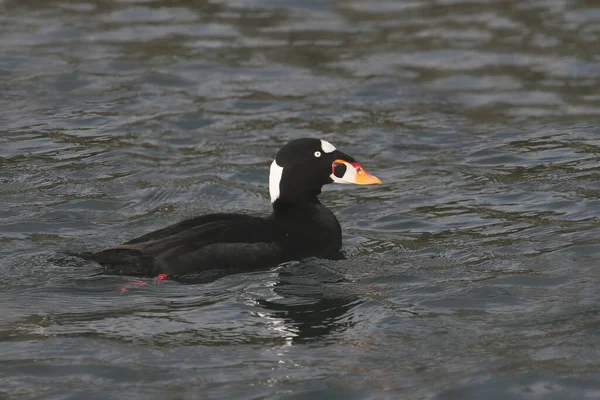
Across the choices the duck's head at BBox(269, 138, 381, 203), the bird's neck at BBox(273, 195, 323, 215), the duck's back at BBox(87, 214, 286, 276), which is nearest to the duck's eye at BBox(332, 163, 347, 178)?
the duck's head at BBox(269, 138, 381, 203)

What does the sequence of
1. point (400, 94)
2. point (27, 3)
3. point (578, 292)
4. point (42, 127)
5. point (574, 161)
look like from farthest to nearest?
point (27, 3)
point (400, 94)
point (42, 127)
point (574, 161)
point (578, 292)

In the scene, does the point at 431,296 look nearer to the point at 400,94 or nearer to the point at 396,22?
the point at 400,94

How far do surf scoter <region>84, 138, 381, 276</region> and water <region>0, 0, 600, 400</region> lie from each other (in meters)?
0.19

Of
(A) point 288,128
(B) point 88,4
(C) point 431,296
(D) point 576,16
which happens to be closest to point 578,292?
(C) point 431,296

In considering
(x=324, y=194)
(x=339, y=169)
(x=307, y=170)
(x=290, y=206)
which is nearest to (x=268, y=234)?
(x=290, y=206)

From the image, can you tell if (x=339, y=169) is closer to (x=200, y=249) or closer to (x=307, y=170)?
(x=307, y=170)

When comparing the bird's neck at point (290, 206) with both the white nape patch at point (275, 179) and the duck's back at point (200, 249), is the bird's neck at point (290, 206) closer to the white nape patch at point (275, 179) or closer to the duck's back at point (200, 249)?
the white nape patch at point (275, 179)

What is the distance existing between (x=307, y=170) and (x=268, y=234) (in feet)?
2.68

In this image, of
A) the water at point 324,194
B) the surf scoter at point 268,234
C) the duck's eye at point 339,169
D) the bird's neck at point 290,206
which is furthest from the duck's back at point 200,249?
the duck's eye at point 339,169

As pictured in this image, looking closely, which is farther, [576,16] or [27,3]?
[27,3]

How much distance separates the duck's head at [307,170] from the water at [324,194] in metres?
0.59

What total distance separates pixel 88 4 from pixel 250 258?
10237mm

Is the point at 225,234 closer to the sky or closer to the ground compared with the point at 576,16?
closer to the ground

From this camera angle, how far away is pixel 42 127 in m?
14.2
